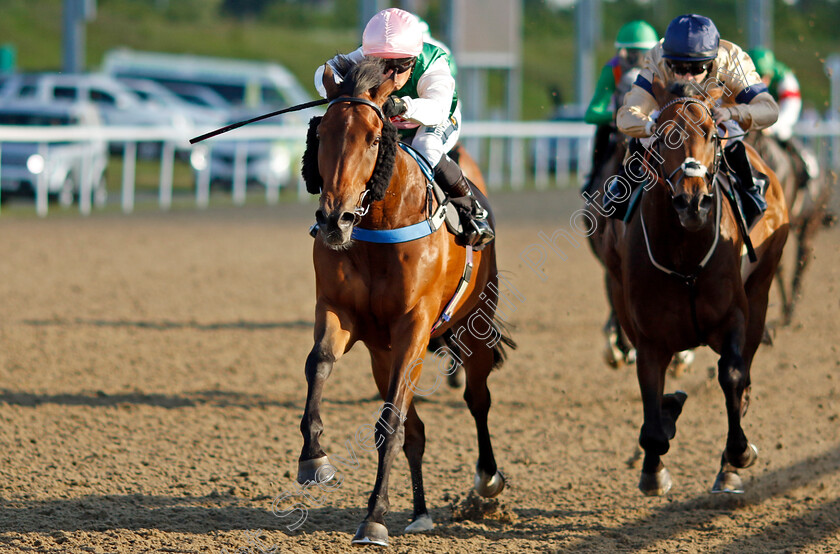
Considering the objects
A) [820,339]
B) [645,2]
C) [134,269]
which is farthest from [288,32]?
[820,339]

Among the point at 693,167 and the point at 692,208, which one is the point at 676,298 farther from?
the point at 693,167

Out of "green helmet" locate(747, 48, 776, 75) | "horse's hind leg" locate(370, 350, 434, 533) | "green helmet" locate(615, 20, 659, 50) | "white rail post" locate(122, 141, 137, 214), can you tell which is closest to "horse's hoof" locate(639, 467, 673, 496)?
"horse's hind leg" locate(370, 350, 434, 533)

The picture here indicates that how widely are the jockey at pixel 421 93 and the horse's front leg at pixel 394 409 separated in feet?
2.19

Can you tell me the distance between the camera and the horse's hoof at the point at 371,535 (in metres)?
3.75

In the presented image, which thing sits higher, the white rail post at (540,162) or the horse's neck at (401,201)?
the horse's neck at (401,201)

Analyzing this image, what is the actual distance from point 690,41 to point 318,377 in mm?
2148

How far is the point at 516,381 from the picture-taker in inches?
285

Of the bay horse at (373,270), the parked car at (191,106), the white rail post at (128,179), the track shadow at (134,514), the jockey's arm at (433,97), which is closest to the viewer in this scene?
the bay horse at (373,270)

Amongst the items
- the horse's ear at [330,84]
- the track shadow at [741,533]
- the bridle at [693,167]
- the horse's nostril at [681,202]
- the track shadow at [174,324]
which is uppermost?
the horse's ear at [330,84]

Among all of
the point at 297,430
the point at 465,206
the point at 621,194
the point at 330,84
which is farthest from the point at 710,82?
the point at 297,430

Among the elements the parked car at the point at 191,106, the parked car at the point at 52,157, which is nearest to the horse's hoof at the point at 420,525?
the parked car at the point at 52,157

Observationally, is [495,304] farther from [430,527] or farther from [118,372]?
[118,372]

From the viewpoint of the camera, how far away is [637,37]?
21.7 ft

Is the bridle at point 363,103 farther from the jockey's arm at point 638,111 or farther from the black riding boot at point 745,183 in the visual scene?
the black riding boot at point 745,183
